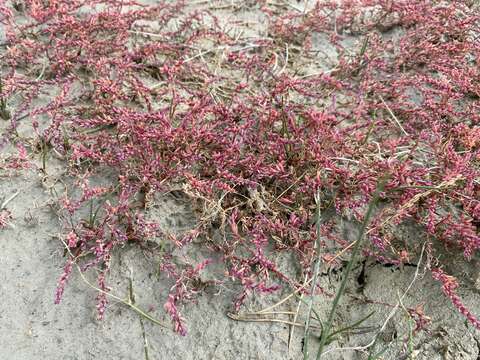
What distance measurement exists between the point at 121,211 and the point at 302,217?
78cm

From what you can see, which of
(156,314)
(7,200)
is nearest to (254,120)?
(156,314)

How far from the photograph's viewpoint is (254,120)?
261cm

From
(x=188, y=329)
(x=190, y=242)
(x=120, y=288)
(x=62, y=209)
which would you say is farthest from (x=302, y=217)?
(x=62, y=209)

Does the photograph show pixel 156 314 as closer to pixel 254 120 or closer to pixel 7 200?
pixel 7 200

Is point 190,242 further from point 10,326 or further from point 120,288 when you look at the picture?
point 10,326

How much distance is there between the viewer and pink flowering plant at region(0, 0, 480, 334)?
2209 mm

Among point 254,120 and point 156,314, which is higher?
point 254,120

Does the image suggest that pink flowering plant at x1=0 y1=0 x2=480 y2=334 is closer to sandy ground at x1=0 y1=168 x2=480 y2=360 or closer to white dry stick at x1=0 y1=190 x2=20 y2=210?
sandy ground at x1=0 y1=168 x2=480 y2=360

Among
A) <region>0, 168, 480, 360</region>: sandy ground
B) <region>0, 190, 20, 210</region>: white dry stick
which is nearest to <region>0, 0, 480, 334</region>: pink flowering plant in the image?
<region>0, 168, 480, 360</region>: sandy ground

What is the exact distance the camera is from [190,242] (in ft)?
7.30

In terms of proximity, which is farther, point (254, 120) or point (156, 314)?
point (254, 120)

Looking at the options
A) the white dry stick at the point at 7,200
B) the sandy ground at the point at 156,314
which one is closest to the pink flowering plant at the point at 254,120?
the sandy ground at the point at 156,314

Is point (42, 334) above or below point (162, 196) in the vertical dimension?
below

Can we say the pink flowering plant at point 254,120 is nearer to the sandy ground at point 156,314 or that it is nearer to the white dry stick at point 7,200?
the sandy ground at point 156,314
